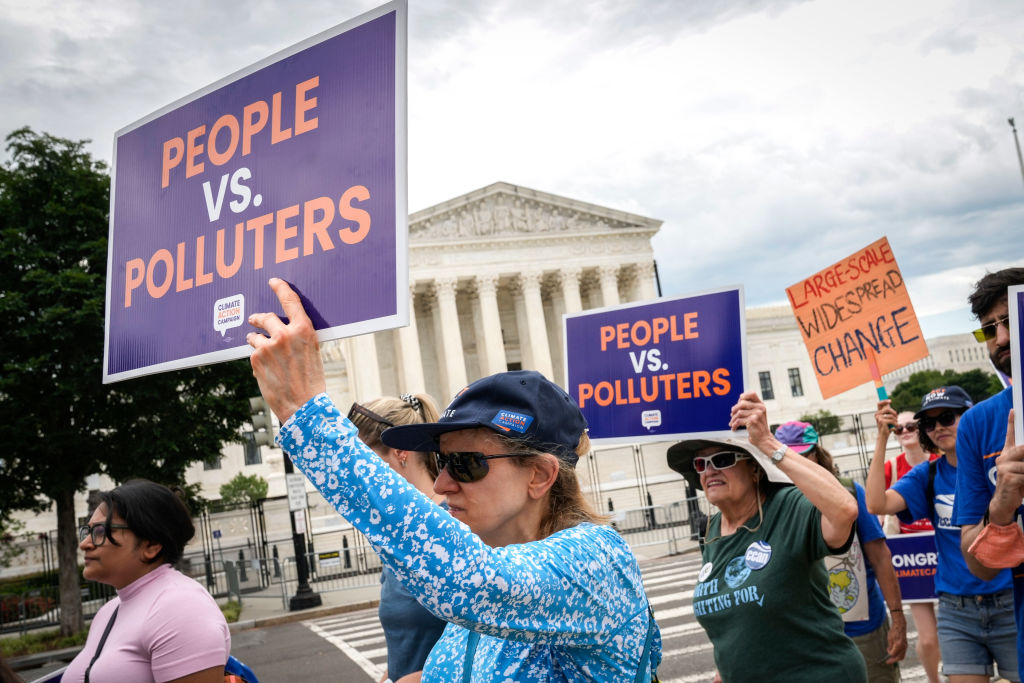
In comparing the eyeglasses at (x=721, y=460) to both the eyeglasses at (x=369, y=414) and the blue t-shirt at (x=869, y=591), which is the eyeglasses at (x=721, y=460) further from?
the eyeglasses at (x=369, y=414)

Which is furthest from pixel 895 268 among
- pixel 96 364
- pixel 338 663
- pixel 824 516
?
pixel 96 364

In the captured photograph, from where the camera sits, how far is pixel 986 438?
3.42m

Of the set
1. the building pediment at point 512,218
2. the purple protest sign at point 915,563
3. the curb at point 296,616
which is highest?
the building pediment at point 512,218

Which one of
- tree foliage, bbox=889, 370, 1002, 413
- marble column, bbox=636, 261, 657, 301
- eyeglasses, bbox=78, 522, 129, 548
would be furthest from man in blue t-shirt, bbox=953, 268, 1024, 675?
tree foliage, bbox=889, 370, 1002, 413

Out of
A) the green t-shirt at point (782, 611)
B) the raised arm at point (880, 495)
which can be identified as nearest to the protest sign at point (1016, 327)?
the green t-shirt at point (782, 611)

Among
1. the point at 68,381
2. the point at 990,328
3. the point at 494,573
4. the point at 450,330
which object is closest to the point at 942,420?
the point at 990,328

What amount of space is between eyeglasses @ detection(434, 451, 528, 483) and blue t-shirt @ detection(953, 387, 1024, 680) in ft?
7.55

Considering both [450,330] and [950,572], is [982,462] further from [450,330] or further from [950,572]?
[450,330]

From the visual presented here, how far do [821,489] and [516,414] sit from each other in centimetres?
184

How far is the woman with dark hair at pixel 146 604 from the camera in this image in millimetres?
2965

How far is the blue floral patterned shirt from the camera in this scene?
150 cm

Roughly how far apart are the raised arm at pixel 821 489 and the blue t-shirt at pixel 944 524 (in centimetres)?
133

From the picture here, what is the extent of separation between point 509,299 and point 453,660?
6130 cm

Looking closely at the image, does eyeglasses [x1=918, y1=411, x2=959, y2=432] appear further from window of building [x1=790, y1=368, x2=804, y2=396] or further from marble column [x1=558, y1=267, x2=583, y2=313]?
window of building [x1=790, y1=368, x2=804, y2=396]
